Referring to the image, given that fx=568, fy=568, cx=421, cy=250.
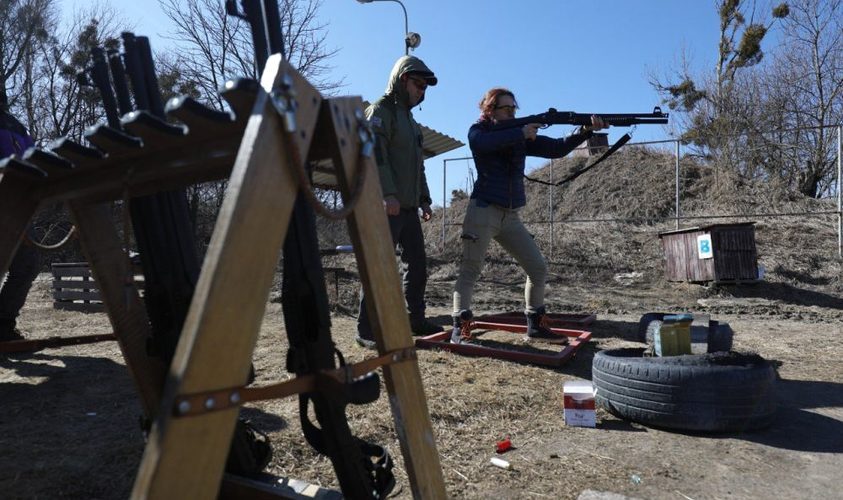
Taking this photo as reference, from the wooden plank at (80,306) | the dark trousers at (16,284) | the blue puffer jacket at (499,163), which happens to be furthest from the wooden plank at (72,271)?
the blue puffer jacket at (499,163)

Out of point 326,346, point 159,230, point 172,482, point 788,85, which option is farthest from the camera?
point 788,85

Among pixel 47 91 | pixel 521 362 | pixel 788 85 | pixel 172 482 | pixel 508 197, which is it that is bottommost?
pixel 521 362

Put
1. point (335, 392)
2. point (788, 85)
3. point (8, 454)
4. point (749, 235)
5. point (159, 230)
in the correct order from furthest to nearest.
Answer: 1. point (788, 85)
2. point (749, 235)
3. point (8, 454)
4. point (159, 230)
5. point (335, 392)

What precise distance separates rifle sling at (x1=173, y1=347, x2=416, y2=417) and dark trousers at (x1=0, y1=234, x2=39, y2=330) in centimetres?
443

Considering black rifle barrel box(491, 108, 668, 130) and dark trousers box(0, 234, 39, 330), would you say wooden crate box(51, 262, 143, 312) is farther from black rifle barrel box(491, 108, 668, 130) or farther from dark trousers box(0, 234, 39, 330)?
black rifle barrel box(491, 108, 668, 130)

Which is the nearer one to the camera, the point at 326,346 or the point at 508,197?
the point at 326,346

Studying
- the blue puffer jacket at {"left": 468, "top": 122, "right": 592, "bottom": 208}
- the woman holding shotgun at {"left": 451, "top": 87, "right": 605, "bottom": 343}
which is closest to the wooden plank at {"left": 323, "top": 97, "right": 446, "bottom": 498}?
the woman holding shotgun at {"left": 451, "top": 87, "right": 605, "bottom": 343}

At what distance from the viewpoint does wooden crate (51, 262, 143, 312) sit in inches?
334

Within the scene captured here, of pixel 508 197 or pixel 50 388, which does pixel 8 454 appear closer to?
pixel 50 388

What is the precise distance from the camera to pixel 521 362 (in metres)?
4.18

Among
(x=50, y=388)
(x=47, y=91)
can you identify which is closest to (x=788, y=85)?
(x=50, y=388)

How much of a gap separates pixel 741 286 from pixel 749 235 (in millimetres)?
1034

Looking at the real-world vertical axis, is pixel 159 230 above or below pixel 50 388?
above

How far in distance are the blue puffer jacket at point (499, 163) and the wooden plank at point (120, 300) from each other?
320 centimetres
